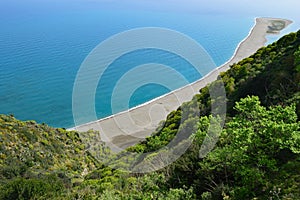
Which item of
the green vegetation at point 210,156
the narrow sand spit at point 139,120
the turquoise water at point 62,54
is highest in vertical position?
the turquoise water at point 62,54

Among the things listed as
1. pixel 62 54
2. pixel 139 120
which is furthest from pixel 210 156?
pixel 62 54

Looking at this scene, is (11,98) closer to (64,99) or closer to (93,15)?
(64,99)

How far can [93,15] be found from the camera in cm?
9119

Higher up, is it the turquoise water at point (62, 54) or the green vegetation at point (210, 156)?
the turquoise water at point (62, 54)

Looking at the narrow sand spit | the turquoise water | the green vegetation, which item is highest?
the turquoise water

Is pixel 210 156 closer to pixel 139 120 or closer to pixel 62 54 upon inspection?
pixel 139 120

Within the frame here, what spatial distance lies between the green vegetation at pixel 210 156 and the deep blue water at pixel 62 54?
1225 centimetres

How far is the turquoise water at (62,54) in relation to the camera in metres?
39.6

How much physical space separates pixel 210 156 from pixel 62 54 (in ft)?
174

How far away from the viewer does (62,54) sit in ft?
189

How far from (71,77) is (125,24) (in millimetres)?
32539

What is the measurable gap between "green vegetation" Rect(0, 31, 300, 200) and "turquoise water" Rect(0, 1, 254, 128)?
40.2 ft

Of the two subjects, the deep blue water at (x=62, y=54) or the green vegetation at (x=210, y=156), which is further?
the deep blue water at (x=62, y=54)

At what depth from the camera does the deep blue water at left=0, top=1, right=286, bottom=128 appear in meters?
39.6
